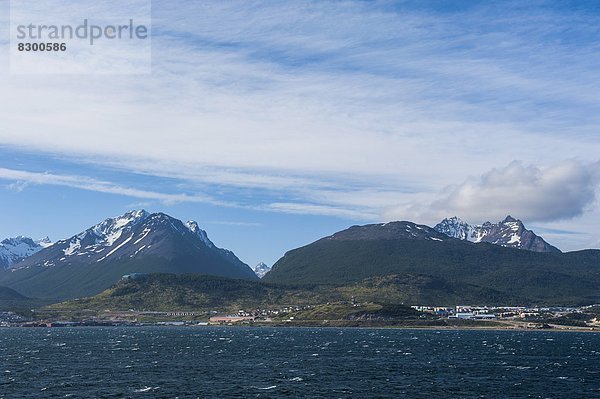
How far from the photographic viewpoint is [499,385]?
12581cm

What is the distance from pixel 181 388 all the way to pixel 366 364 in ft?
176

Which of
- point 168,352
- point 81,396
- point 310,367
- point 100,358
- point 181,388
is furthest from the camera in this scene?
point 168,352

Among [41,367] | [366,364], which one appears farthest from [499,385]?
[41,367]

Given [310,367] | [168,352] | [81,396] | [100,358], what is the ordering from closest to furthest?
[81,396] → [310,367] → [100,358] → [168,352]

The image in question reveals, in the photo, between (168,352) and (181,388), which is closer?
(181,388)

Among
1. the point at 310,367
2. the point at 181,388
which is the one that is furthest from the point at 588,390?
the point at 181,388

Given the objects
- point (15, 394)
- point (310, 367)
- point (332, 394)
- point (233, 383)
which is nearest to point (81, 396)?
point (15, 394)

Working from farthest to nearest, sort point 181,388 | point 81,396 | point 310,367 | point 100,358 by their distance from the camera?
point 100,358 < point 310,367 < point 181,388 < point 81,396

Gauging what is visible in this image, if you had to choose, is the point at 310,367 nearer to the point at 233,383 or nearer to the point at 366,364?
the point at 366,364

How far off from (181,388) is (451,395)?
44.4 meters

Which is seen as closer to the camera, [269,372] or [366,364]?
[269,372]

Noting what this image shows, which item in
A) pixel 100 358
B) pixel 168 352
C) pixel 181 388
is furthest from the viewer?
pixel 168 352

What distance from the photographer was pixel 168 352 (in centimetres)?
19738

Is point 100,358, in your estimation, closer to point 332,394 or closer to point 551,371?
point 332,394
